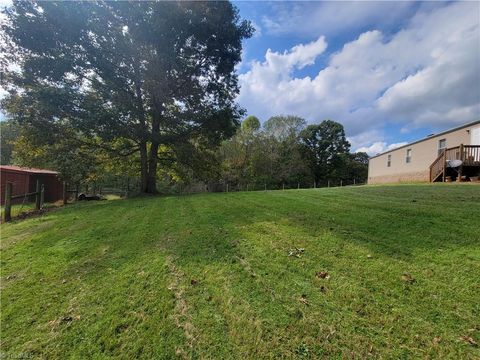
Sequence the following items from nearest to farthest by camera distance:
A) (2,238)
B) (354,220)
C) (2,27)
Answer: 1. (354,220)
2. (2,238)
3. (2,27)

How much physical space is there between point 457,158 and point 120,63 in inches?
714

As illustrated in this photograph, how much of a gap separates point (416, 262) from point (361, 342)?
5.53ft

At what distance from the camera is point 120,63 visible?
13.3m

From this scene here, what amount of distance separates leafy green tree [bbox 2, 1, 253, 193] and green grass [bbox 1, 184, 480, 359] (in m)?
9.11

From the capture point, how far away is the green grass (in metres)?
2.33

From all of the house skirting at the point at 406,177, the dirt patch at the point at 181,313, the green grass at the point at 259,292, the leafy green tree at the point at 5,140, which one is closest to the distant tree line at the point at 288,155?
the house skirting at the point at 406,177

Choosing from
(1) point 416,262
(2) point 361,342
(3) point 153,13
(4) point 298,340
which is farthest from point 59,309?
(3) point 153,13

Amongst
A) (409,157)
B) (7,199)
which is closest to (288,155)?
(409,157)

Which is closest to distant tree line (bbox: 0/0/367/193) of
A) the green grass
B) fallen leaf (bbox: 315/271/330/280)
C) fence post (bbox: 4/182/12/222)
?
fence post (bbox: 4/182/12/222)

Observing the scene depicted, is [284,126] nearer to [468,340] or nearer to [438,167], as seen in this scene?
[438,167]

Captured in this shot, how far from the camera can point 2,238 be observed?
6676 millimetres

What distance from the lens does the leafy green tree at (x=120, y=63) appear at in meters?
11.8

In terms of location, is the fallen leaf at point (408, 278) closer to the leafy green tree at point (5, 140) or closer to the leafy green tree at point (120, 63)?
the leafy green tree at point (120, 63)

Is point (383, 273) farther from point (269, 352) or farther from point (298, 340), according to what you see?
point (269, 352)
